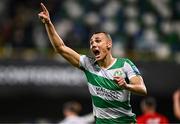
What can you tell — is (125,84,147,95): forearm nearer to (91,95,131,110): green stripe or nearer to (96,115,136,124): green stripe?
(91,95,131,110): green stripe

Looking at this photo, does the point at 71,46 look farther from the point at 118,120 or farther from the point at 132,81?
the point at 132,81

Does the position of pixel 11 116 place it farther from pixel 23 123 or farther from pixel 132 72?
pixel 132 72

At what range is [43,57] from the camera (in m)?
16.6

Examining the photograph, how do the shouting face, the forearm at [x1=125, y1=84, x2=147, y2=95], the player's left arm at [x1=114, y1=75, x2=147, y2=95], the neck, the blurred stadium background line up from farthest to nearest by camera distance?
the blurred stadium background, the neck, the shouting face, the forearm at [x1=125, y1=84, x2=147, y2=95], the player's left arm at [x1=114, y1=75, x2=147, y2=95]

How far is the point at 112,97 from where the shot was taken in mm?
7570

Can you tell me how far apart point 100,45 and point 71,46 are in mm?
9080

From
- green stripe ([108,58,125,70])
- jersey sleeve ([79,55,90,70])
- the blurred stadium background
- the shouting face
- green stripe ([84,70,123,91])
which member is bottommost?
green stripe ([84,70,123,91])

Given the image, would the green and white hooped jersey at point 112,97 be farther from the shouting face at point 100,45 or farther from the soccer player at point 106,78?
the shouting face at point 100,45

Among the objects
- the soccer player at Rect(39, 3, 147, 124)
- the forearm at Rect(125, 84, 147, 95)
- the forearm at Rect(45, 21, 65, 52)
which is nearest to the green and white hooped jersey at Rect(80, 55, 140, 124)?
the soccer player at Rect(39, 3, 147, 124)

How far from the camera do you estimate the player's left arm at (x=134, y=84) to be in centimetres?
684

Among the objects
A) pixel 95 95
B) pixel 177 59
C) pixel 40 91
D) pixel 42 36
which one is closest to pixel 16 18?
pixel 42 36

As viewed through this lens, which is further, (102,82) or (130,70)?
(102,82)

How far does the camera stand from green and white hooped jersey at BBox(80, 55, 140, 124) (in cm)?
→ 757

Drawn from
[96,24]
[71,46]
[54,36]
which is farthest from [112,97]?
[96,24]
